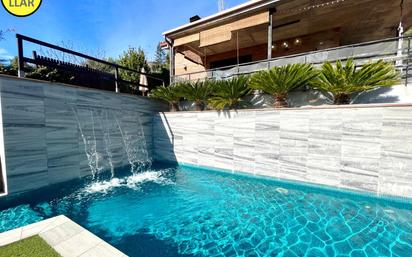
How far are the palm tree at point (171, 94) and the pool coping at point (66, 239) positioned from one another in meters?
6.15

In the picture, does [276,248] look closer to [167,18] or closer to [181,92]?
[181,92]

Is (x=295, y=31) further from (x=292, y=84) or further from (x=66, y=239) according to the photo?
(x=66, y=239)

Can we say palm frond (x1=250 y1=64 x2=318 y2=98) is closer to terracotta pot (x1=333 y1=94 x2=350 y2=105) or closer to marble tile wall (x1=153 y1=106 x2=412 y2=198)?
marble tile wall (x1=153 y1=106 x2=412 y2=198)

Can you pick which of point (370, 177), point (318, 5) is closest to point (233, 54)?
point (318, 5)

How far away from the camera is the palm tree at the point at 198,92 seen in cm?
771

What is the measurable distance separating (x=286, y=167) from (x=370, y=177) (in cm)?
196

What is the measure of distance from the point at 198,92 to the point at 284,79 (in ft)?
10.3

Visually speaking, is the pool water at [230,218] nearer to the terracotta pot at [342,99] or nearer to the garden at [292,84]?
the terracotta pot at [342,99]

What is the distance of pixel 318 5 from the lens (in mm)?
7508

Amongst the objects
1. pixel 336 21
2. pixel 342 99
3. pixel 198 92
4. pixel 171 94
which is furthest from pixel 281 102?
pixel 336 21

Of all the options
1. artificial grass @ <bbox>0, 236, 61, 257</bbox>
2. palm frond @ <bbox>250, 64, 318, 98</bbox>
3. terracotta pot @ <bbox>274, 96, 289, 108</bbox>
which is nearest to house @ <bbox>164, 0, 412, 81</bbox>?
palm frond @ <bbox>250, 64, 318, 98</bbox>

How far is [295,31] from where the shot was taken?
387 inches

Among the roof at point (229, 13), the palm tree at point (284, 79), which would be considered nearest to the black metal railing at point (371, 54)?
the palm tree at point (284, 79)

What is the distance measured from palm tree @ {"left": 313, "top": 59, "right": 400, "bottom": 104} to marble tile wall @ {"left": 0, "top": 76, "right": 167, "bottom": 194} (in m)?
7.07
